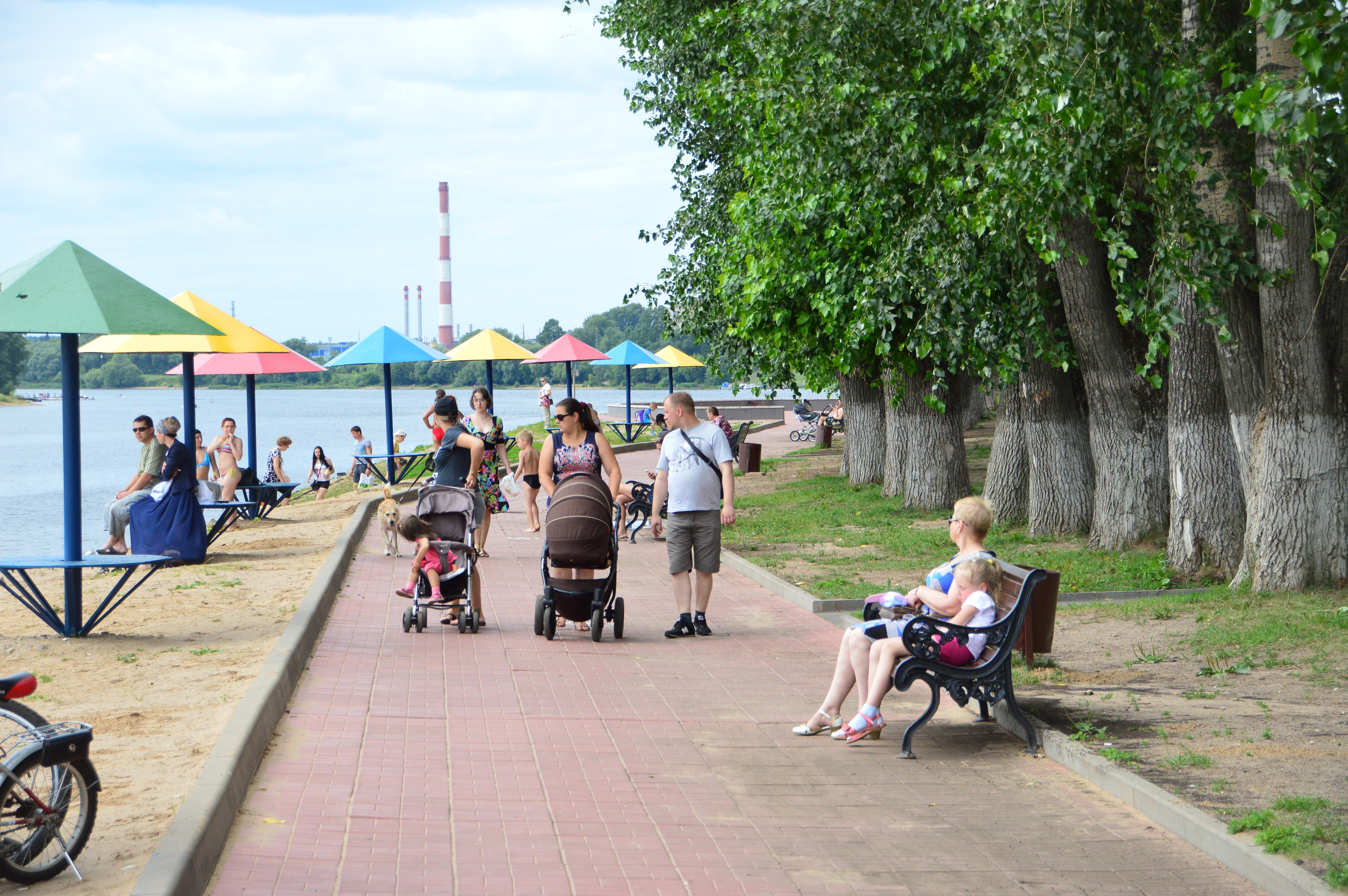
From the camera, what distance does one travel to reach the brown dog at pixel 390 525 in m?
13.9

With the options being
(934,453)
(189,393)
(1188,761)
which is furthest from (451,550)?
(934,453)

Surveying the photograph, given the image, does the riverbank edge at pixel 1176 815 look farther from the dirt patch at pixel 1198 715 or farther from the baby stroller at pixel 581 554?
the baby stroller at pixel 581 554

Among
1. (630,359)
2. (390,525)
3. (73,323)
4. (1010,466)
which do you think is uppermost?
(630,359)

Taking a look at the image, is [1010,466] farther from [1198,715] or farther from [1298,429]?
[1198,715]

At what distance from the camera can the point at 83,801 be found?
4.54 metres

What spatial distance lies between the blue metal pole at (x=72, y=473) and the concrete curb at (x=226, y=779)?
1795 millimetres

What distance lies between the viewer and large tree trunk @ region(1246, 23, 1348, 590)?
983 centimetres

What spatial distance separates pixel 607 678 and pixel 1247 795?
3.90m

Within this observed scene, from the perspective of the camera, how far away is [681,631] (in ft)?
31.0

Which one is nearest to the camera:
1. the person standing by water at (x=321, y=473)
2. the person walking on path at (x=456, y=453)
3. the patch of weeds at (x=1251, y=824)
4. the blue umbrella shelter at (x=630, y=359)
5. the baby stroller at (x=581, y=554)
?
the patch of weeds at (x=1251, y=824)

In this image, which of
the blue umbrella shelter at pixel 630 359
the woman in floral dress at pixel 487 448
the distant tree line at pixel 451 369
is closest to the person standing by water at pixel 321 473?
the woman in floral dress at pixel 487 448

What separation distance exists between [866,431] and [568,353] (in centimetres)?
1184

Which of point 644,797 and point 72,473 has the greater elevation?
point 72,473

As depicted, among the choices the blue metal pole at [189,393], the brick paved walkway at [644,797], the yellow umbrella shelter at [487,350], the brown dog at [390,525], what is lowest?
the brick paved walkway at [644,797]
